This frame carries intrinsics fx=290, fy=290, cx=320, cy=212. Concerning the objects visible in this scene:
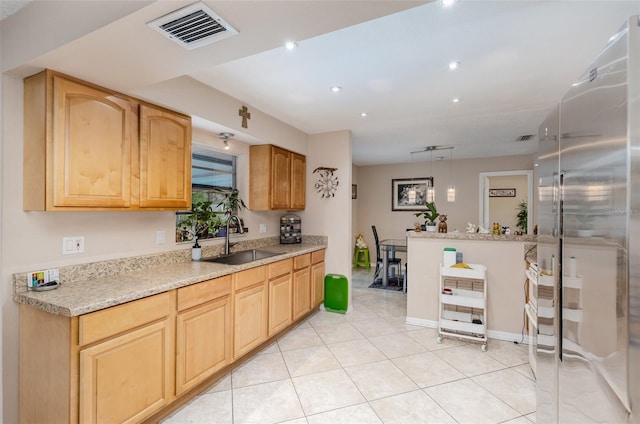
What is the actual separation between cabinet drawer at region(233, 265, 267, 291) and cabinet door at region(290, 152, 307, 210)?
1.26 meters

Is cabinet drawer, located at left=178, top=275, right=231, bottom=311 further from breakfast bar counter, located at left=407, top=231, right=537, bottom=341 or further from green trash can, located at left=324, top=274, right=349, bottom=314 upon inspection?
breakfast bar counter, located at left=407, top=231, right=537, bottom=341

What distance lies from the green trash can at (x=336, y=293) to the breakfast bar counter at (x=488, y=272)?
828 millimetres

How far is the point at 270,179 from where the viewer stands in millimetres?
3518

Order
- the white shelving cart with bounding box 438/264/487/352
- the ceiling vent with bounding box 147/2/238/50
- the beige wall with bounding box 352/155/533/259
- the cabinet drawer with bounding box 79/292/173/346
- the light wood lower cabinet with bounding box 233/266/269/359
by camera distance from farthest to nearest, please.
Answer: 1. the beige wall with bounding box 352/155/533/259
2. the white shelving cart with bounding box 438/264/487/352
3. the light wood lower cabinet with bounding box 233/266/269/359
4. the cabinet drawer with bounding box 79/292/173/346
5. the ceiling vent with bounding box 147/2/238/50

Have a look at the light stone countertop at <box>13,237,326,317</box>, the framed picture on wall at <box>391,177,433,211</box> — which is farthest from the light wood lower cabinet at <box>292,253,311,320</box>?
the framed picture on wall at <box>391,177,433,211</box>

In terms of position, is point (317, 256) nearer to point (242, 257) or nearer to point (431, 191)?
point (242, 257)

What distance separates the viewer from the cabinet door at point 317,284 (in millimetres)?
3736

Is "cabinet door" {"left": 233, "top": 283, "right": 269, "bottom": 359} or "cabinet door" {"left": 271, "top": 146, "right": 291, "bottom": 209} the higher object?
"cabinet door" {"left": 271, "top": 146, "right": 291, "bottom": 209}

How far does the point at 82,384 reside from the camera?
4.81 ft

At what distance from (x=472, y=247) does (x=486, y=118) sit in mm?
1598

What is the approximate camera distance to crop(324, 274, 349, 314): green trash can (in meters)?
3.92

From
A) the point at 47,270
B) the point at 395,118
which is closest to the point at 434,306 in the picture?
the point at 395,118

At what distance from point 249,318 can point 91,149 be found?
1.77 metres

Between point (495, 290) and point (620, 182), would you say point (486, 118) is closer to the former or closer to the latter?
point (495, 290)
